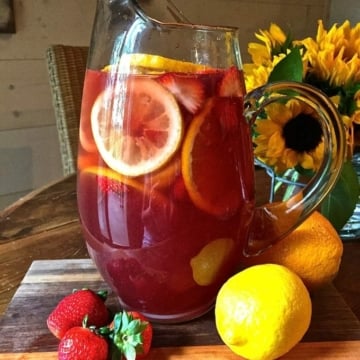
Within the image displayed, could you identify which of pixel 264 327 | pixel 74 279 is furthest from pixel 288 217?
pixel 74 279

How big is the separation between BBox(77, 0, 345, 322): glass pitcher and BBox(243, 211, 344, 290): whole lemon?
0.10ft

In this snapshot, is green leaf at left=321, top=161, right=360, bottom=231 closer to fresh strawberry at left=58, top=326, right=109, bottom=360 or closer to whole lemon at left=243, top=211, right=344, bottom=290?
whole lemon at left=243, top=211, right=344, bottom=290

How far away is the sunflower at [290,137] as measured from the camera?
0.68 metres

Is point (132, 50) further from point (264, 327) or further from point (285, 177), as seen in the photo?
point (285, 177)

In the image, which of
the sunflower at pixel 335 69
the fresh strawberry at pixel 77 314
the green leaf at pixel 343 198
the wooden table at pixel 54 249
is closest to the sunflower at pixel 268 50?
the sunflower at pixel 335 69

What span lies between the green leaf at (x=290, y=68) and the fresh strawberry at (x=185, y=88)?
238 mm

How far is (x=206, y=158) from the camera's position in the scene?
1.56ft

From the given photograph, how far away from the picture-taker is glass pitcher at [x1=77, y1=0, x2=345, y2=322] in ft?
1.52

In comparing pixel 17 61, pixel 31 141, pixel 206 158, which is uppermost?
pixel 206 158

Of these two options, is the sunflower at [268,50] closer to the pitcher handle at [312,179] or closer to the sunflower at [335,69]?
the sunflower at [335,69]

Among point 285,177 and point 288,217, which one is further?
point 285,177

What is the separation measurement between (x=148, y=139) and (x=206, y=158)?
0.18 ft

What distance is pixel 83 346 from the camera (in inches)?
17.2

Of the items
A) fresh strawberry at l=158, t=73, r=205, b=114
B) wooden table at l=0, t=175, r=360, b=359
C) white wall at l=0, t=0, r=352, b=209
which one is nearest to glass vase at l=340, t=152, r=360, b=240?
wooden table at l=0, t=175, r=360, b=359
